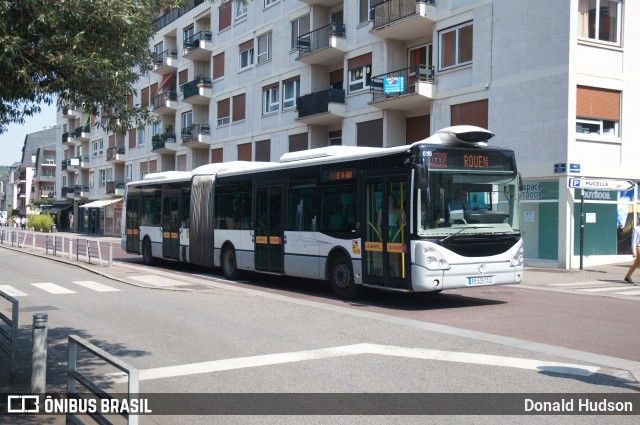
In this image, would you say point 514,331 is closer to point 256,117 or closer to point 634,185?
point 634,185

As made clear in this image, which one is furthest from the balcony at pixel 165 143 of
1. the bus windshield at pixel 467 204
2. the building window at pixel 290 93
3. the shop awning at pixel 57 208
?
the bus windshield at pixel 467 204

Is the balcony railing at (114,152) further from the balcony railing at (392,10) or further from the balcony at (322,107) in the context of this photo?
the balcony railing at (392,10)

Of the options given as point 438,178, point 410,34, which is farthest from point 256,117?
point 438,178

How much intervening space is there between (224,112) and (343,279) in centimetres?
2911

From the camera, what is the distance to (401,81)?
25906 millimetres

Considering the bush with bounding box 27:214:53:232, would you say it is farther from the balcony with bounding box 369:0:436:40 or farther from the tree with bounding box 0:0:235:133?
the tree with bounding box 0:0:235:133

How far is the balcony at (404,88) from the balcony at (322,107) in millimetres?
2792

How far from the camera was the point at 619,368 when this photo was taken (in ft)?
23.8

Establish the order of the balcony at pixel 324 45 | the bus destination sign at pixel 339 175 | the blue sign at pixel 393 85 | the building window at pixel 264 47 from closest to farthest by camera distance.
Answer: the bus destination sign at pixel 339 175
the blue sign at pixel 393 85
the balcony at pixel 324 45
the building window at pixel 264 47

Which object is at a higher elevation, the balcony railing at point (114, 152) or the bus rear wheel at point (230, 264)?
the balcony railing at point (114, 152)

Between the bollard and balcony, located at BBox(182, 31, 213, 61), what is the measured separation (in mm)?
38032

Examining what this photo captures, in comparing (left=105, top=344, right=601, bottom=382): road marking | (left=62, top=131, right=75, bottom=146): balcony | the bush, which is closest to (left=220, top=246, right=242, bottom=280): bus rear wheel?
(left=105, top=344, right=601, bottom=382): road marking

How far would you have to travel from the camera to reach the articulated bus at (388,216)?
Result: 11.7 m

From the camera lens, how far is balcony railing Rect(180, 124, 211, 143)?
42656 millimetres
